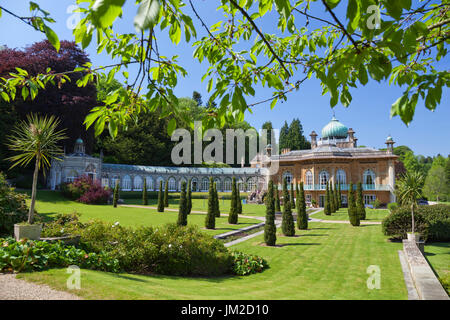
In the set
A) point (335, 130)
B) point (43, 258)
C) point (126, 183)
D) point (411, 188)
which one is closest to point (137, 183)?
point (126, 183)

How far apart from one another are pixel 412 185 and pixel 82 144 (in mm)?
28504

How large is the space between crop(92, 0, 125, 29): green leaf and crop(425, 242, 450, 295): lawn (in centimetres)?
760

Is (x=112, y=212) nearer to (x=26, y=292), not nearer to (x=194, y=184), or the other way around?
(x=26, y=292)

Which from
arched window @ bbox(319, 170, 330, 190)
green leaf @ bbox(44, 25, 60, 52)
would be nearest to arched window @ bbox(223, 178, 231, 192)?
arched window @ bbox(319, 170, 330, 190)

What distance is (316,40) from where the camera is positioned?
144 inches

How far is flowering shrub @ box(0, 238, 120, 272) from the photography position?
451 centimetres

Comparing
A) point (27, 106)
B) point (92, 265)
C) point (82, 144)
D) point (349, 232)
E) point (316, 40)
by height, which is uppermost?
point (27, 106)

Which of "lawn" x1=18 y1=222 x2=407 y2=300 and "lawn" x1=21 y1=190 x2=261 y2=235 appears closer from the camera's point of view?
"lawn" x1=18 y1=222 x2=407 y2=300

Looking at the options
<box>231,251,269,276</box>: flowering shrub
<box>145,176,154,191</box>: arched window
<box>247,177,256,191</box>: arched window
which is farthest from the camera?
<box>247,177,256,191</box>: arched window

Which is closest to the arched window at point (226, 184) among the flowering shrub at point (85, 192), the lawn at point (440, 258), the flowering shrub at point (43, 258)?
the flowering shrub at point (85, 192)

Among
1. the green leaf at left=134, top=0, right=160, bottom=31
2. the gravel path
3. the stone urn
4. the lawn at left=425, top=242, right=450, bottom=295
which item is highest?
the green leaf at left=134, top=0, right=160, bottom=31

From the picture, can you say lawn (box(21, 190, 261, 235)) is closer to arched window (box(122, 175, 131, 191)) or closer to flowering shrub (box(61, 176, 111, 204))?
flowering shrub (box(61, 176, 111, 204))
